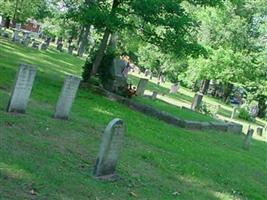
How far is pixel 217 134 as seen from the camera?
19.5 m

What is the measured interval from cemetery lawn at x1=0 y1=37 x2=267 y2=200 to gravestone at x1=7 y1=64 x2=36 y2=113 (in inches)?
10.1

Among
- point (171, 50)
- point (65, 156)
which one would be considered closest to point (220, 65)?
point (171, 50)

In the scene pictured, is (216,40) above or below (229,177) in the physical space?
above

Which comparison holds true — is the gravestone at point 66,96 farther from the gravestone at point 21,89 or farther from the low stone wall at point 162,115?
the low stone wall at point 162,115

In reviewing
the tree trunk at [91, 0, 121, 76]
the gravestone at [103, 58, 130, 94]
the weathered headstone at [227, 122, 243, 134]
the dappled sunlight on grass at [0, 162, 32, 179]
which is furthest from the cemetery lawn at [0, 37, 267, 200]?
the weathered headstone at [227, 122, 243, 134]

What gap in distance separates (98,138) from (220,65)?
121 ft

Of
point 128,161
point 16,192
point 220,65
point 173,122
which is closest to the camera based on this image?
point 16,192

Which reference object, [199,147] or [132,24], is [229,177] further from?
[132,24]

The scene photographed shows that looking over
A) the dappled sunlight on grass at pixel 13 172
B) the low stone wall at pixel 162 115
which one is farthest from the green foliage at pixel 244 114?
the dappled sunlight on grass at pixel 13 172

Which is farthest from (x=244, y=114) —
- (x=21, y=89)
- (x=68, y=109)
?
(x=21, y=89)

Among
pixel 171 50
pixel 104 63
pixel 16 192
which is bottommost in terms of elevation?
pixel 16 192

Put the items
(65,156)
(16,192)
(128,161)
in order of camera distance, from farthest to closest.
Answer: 1. (128,161)
2. (65,156)
3. (16,192)

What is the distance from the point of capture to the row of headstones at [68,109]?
827cm

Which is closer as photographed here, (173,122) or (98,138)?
(98,138)
